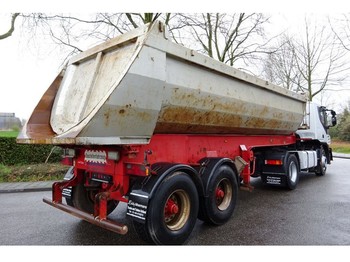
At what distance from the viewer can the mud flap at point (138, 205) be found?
3242mm

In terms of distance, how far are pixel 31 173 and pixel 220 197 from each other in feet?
22.2

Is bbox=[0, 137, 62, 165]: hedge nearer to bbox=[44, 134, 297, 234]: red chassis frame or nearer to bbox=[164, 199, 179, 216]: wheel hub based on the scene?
bbox=[44, 134, 297, 234]: red chassis frame

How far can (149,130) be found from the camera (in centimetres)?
357

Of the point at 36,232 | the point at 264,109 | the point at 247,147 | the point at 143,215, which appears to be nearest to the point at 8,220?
the point at 36,232

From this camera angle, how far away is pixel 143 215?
323cm

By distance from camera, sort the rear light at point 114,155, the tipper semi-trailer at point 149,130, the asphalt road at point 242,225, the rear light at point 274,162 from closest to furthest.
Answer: the tipper semi-trailer at point 149,130
the rear light at point 114,155
the asphalt road at point 242,225
the rear light at point 274,162

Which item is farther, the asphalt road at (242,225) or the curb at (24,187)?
the curb at (24,187)

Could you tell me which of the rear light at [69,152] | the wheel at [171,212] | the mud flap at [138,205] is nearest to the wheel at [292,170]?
the wheel at [171,212]

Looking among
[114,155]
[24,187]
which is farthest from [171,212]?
[24,187]

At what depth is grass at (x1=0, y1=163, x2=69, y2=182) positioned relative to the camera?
Result: 843 cm

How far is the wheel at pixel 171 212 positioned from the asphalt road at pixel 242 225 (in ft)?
0.96

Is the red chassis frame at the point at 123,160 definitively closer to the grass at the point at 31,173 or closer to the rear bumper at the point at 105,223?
the rear bumper at the point at 105,223

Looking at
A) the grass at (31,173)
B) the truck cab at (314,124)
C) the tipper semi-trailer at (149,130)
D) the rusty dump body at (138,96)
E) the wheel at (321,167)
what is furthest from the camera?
the wheel at (321,167)

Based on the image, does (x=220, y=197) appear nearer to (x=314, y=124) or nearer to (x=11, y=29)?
(x=314, y=124)
